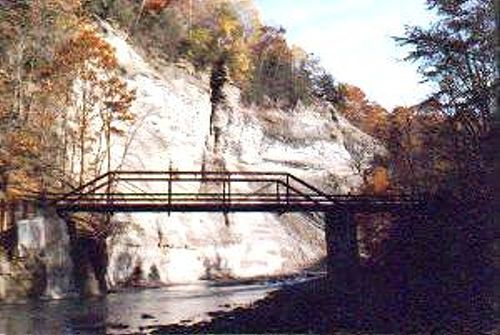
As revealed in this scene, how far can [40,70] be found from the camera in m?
43.9

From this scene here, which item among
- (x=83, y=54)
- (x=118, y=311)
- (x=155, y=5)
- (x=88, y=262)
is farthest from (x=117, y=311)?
(x=155, y=5)

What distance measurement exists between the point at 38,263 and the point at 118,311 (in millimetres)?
5515

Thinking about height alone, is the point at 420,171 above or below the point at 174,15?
below

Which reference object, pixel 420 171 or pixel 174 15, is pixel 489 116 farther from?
pixel 174 15

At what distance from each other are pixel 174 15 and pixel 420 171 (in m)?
29.8

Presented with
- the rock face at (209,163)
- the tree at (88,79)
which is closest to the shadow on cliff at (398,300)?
the rock face at (209,163)

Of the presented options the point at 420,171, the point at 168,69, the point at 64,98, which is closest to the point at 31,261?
the point at 64,98

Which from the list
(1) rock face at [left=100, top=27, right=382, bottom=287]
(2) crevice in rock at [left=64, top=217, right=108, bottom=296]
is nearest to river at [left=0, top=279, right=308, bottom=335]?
(2) crevice in rock at [left=64, top=217, right=108, bottom=296]

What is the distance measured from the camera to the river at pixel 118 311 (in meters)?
23.0

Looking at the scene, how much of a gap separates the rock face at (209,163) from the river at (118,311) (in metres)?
7.05

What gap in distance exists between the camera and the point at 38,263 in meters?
31.7

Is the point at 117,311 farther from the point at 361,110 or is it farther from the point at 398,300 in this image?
the point at 361,110

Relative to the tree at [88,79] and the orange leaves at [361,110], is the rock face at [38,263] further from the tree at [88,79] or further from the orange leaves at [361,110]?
the orange leaves at [361,110]

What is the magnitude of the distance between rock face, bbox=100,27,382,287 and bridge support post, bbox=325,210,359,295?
46.2 feet
